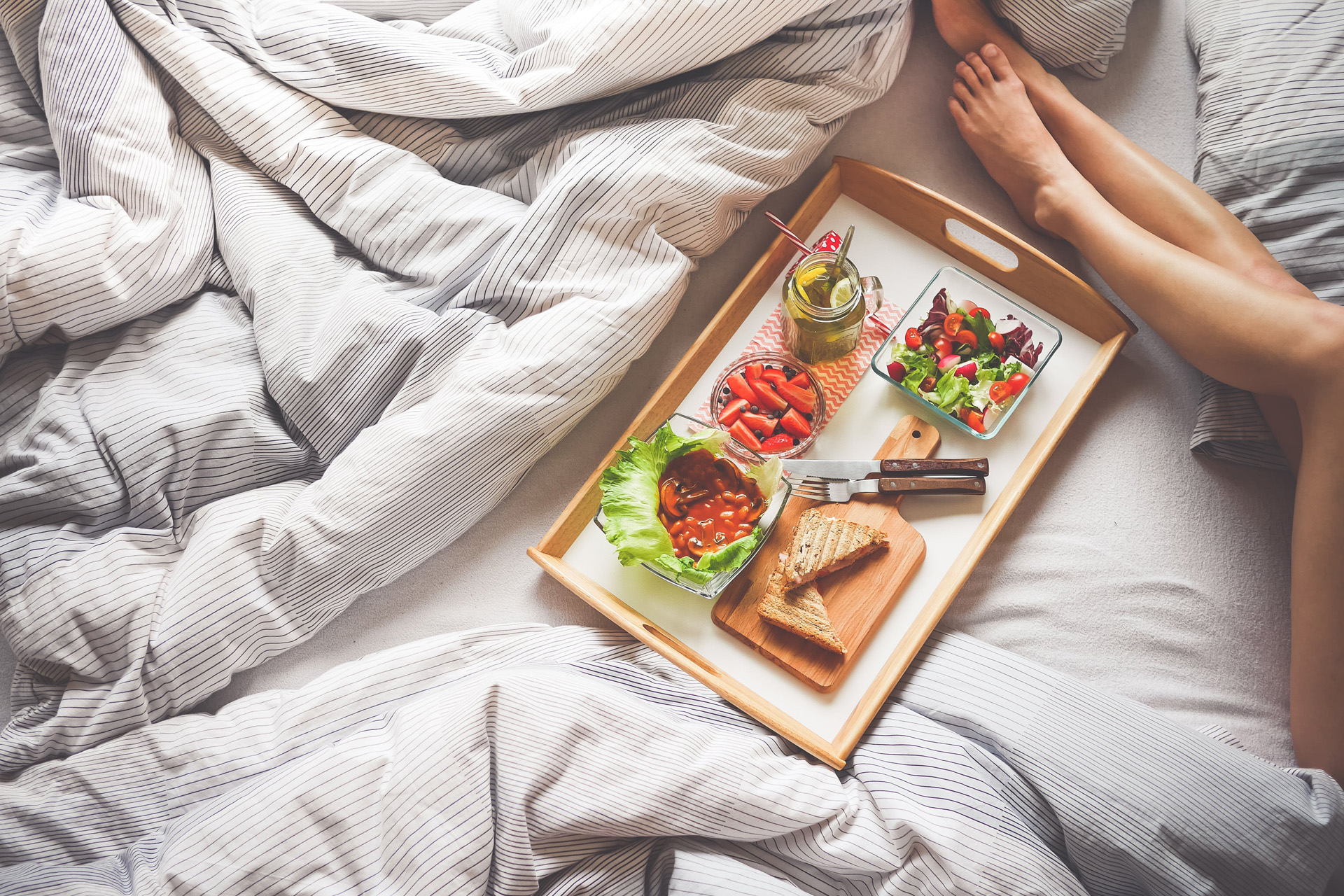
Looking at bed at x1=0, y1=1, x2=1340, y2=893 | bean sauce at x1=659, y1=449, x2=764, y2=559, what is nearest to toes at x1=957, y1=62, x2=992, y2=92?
bed at x1=0, y1=1, x2=1340, y2=893

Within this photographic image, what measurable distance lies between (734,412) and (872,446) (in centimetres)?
20

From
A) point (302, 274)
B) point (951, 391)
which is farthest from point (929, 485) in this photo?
point (302, 274)

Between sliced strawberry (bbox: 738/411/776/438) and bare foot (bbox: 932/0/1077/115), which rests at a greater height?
bare foot (bbox: 932/0/1077/115)

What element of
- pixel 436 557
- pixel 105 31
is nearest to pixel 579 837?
pixel 436 557

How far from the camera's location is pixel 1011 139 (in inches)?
48.0

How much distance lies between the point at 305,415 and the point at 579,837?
0.64 metres

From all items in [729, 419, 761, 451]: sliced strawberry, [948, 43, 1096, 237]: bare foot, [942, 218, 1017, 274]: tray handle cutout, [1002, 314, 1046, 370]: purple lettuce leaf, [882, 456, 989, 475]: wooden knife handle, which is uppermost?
[948, 43, 1096, 237]: bare foot

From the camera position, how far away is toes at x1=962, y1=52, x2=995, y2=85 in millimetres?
1259

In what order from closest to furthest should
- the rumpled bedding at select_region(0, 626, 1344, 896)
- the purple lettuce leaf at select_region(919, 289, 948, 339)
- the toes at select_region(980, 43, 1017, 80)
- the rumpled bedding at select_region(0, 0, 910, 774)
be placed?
the rumpled bedding at select_region(0, 626, 1344, 896) < the rumpled bedding at select_region(0, 0, 910, 774) < the purple lettuce leaf at select_region(919, 289, 948, 339) < the toes at select_region(980, 43, 1017, 80)

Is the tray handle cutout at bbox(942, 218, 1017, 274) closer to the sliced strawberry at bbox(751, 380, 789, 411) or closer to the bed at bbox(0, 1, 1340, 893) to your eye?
the bed at bbox(0, 1, 1340, 893)

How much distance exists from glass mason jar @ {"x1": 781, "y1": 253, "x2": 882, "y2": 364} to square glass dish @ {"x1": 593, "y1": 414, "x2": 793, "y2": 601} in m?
0.18

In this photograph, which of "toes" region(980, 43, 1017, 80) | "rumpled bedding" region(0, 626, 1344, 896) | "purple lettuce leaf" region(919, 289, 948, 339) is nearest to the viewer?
"rumpled bedding" region(0, 626, 1344, 896)

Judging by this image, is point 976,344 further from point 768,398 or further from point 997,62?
point 997,62

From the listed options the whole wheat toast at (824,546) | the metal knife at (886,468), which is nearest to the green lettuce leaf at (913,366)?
the metal knife at (886,468)
